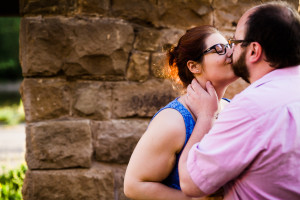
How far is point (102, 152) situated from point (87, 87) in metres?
0.45

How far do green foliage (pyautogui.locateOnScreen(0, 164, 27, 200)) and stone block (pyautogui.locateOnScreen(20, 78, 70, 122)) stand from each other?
146 centimetres

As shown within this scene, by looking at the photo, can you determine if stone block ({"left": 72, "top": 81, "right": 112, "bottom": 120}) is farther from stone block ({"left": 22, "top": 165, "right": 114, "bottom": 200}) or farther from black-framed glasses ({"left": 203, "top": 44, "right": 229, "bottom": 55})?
black-framed glasses ({"left": 203, "top": 44, "right": 229, "bottom": 55})

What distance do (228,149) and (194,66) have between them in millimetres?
774

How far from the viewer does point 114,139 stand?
2.20 metres

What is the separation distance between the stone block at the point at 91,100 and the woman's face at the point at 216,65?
74 cm

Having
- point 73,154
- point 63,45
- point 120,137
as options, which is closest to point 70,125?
point 73,154

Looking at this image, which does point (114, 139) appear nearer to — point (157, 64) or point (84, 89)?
point (84, 89)

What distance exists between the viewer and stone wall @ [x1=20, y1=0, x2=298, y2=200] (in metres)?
2.12

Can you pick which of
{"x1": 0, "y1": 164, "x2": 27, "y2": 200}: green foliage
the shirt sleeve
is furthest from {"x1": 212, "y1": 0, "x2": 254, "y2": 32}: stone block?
{"x1": 0, "y1": 164, "x2": 27, "y2": 200}: green foliage

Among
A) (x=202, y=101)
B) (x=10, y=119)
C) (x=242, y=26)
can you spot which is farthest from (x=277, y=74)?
(x=10, y=119)

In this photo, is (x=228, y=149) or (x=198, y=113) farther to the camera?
(x=198, y=113)

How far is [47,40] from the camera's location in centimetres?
211

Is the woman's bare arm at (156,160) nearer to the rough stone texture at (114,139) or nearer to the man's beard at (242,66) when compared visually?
the man's beard at (242,66)

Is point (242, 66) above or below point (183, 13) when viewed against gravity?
below
